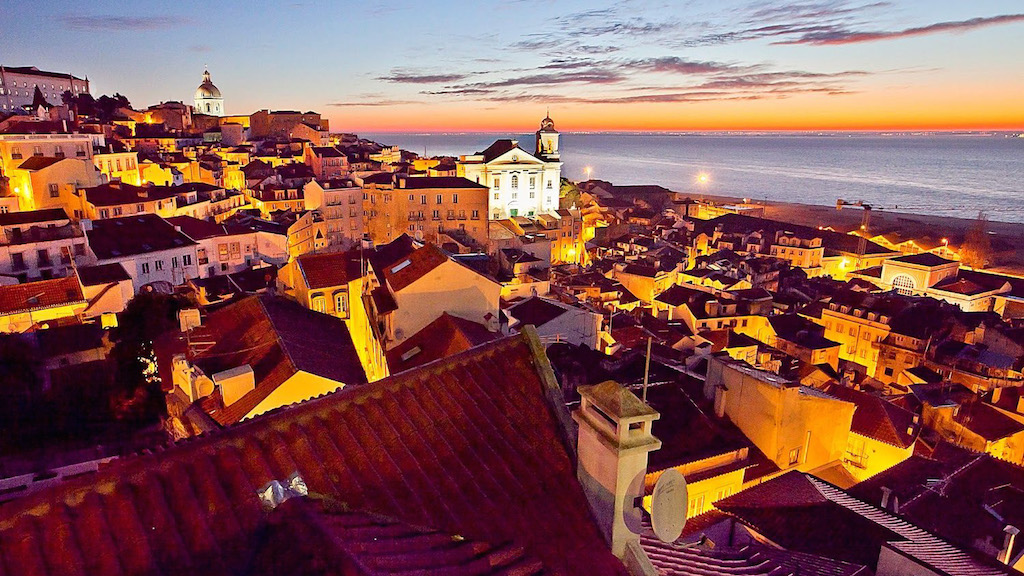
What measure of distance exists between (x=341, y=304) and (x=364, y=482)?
18.1 m

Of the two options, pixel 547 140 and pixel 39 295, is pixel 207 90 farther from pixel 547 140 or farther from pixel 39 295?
pixel 39 295

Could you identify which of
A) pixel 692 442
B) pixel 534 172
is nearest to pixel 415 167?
pixel 534 172

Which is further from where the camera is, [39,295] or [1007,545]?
A: [39,295]

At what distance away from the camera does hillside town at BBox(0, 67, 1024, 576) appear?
3.98 metres

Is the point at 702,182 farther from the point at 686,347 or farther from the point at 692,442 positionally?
the point at 692,442

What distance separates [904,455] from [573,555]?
1922 cm

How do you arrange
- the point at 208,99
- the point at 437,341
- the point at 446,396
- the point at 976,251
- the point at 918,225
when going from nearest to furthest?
the point at 446,396, the point at 437,341, the point at 976,251, the point at 918,225, the point at 208,99

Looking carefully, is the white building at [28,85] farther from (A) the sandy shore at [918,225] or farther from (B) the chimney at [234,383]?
(A) the sandy shore at [918,225]

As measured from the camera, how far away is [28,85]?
82438 mm

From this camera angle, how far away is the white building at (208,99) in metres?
102

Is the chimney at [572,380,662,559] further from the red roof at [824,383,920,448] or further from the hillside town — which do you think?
the red roof at [824,383,920,448]

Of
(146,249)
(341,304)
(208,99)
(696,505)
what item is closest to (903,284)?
(696,505)

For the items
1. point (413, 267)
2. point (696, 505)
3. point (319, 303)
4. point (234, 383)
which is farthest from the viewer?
point (319, 303)

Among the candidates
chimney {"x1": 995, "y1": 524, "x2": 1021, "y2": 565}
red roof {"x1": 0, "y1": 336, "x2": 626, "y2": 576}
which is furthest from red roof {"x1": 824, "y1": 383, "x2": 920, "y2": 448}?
red roof {"x1": 0, "y1": 336, "x2": 626, "y2": 576}
